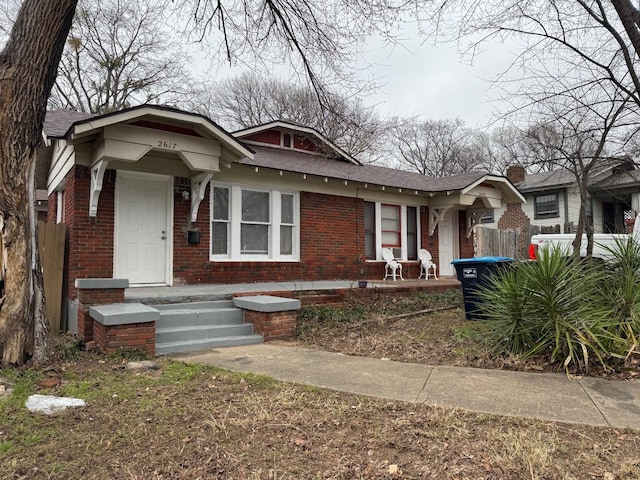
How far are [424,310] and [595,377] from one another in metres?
4.36

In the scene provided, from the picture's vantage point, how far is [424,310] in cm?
877

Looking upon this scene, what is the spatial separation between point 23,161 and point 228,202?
15.7 feet

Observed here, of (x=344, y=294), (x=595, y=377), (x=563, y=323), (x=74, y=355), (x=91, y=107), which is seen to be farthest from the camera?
(x=91, y=107)

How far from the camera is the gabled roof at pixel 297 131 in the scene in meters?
12.2

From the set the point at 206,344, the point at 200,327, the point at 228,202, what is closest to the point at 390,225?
the point at 228,202

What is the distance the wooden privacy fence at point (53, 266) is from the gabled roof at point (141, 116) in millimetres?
1634

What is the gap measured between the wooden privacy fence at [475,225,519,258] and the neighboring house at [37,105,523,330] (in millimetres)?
2494

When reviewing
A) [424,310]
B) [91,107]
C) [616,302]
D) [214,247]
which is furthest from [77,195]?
[91,107]

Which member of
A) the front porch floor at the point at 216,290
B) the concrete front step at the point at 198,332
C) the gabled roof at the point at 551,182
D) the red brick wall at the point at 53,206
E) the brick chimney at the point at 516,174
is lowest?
the concrete front step at the point at 198,332

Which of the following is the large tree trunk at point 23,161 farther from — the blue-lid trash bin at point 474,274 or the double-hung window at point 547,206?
the double-hung window at point 547,206

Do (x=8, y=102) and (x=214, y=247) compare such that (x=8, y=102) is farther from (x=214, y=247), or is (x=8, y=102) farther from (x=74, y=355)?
(x=214, y=247)

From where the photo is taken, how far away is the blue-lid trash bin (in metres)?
7.52

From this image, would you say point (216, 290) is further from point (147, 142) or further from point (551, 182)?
point (551, 182)

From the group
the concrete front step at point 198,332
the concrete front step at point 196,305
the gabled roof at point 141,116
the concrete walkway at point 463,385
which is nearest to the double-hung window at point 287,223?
the gabled roof at point 141,116
